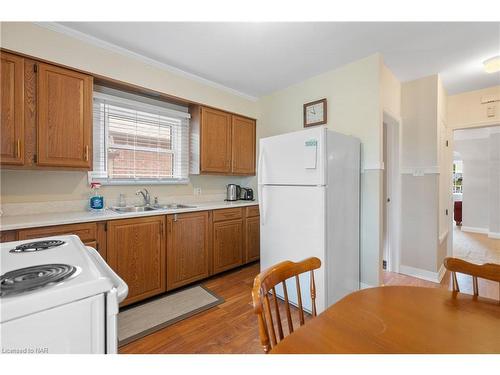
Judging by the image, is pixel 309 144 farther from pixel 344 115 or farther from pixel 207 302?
pixel 207 302

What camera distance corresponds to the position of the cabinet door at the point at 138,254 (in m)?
2.06

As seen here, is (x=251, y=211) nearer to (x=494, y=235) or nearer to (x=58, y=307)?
(x=58, y=307)

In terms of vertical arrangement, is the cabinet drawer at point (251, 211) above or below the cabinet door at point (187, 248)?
above

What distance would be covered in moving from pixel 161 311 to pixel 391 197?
309 cm

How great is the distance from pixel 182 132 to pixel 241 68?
1111mm

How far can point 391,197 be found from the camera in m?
3.18

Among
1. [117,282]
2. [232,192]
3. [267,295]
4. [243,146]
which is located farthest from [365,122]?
[117,282]

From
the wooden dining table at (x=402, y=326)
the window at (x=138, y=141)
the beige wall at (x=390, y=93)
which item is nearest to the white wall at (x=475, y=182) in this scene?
the beige wall at (x=390, y=93)

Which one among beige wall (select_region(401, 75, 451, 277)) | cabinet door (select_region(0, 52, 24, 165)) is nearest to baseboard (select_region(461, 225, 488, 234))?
beige wall (select_region(401, 75, 451, 277))

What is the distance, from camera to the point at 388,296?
3.16ft

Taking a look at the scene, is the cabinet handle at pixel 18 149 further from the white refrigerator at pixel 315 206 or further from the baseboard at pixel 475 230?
the baseboard at pixel 475 230

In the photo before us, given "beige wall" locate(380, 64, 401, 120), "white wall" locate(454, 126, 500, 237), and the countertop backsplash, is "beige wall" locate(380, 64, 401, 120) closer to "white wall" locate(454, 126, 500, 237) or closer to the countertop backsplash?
the countertop backsplash

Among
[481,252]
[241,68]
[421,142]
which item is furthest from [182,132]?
[481,252]

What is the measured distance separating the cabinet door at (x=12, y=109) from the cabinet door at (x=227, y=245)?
6.16 ft
